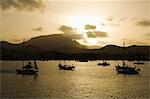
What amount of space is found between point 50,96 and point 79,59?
158455mm

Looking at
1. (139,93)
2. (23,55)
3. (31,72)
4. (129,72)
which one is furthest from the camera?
(23,55)

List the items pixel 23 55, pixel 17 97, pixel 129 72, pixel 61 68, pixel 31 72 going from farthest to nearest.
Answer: pixel 23 55, pixel 61 68, pixel 129 72, pixel 31 72, pixel 17 97

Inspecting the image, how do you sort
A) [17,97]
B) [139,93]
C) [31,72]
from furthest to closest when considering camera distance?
[31,72]
[139,93]
[17,97]

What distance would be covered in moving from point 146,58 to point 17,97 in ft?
532

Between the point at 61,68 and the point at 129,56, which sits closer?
the point at 61,68

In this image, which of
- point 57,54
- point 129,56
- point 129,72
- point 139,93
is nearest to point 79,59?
point 57,54

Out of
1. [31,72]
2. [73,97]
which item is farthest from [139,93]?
[31,72]

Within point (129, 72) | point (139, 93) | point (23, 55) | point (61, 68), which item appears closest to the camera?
point (139, 93)

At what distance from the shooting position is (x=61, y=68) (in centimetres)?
9056

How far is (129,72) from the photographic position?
2788 inches

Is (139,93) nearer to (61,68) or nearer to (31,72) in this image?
(31,72)

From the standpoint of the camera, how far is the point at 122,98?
1494 inches

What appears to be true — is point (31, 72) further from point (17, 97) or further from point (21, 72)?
point (17, 97)

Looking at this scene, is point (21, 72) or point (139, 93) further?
point (21, 72)
